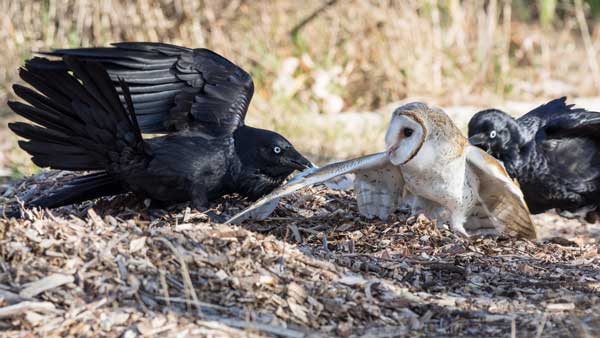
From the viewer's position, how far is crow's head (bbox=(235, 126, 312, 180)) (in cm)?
514

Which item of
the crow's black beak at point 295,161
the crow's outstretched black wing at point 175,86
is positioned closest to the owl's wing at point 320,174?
the crow's black beak at point 295,161

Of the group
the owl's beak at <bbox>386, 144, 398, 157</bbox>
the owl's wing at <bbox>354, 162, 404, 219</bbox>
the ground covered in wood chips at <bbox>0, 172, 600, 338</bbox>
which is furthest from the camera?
the owl's wing at <bbox>354, 162, 404, 219</bbox>

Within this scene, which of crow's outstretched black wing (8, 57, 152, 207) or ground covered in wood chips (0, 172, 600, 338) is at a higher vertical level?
crow's outstretched black wing (8, 57, 152, 207)

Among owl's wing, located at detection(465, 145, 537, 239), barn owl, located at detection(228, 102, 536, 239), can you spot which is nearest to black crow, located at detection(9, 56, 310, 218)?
barn owl, located at detection(228, 102, 536, 239)

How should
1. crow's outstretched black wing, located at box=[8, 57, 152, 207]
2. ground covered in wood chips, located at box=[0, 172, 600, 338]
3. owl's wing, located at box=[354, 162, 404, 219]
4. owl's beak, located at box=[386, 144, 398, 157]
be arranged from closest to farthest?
ground covered in wood chips, located at box=[0, 172, 600, 338], crow's outstretched black wing, located at box=[8, 57, 152, 207], owl's beak, located at box=[386, 144, 398, 157], owl's wing, located at box=[354, 162, 404, 219]

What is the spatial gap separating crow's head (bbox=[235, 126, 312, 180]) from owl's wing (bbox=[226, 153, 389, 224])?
386mm

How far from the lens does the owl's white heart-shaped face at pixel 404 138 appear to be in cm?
459

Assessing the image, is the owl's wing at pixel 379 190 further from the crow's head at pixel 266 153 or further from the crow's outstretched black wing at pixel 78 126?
the crow's outstretched black wing at pixel 78 126

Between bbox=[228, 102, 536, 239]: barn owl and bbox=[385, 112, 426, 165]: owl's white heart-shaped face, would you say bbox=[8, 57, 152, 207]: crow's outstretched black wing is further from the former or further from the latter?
bbox=[385, 112, 426, 165]: owl's white heart-shaped face

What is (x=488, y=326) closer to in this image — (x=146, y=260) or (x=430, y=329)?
(x=430, y=329)

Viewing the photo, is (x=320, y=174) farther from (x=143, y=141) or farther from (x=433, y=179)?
(x=143, y=141)

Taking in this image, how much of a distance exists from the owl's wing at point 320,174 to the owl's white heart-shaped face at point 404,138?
0.32ft

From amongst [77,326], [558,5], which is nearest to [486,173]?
[77,326]

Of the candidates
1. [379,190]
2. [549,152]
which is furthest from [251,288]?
[549,152]
